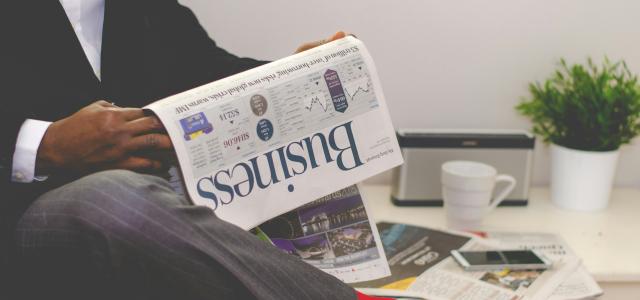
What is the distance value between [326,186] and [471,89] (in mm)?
637

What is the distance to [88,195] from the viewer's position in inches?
27.8

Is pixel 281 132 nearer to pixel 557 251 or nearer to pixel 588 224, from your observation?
pixel 557 251

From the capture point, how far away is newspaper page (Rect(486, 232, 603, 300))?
3.26 ft

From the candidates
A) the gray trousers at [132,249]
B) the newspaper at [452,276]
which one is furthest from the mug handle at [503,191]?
the gray trousers at [132,249]

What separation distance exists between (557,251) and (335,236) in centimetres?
42

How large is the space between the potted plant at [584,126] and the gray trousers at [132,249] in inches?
31.0

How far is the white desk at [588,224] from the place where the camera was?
3.66ft

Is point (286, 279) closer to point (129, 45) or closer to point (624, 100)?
point (129, 45)

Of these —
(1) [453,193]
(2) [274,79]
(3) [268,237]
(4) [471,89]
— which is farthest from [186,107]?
(4) [471,89]

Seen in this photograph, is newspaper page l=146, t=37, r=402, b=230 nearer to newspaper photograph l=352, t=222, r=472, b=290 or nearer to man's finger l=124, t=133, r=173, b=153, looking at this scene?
man's finger l=124, t=133, r=173, b=153

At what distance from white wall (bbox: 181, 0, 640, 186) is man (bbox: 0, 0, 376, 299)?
352mm

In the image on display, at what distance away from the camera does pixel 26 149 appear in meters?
0.80

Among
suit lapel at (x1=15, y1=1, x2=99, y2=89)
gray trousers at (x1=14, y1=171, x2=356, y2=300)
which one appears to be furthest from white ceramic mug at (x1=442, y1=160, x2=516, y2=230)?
suit lapel at (x1=15, y1=1, x2=99, y2=89)

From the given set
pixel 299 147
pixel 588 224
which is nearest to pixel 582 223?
pixel 588 224
